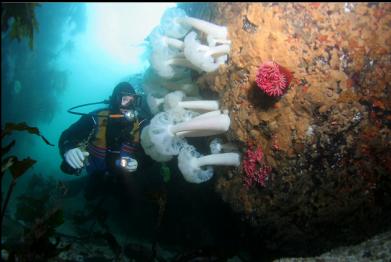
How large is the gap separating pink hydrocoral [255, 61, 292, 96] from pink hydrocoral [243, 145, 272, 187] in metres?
0.91

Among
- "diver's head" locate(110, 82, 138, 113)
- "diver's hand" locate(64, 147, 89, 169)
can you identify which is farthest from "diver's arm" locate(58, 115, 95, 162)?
"diver's head" locate(110, 82, 138, 113)

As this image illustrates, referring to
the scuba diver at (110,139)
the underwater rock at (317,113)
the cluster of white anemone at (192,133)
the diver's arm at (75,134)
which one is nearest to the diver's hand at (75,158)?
the scuba diver at (110,139)

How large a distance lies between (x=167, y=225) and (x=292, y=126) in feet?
17.5

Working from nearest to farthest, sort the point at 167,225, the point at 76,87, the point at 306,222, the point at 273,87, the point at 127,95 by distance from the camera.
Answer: the point at 273,87 → the point at 306,222 → the point at 127,95 → the point at 167,225 → the point at 76,87

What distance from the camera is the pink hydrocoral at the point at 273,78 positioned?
139 inches

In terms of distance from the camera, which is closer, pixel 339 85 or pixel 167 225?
pixel 339 85

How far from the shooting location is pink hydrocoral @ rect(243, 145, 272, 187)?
4.15 meters

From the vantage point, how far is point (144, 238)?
26.9 ft

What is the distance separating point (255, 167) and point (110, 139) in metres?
3.43

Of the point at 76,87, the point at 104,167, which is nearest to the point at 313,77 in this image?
the point at 104,167

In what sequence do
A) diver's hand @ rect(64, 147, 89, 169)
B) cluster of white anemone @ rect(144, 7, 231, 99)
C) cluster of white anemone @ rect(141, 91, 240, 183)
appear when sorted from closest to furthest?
cluster of white anemone @ rect(144, 7, 231, 99) → cluster of white anemone @ rect(141, 91, 240, 183) → diver's hand @ rect(64, 147, 89, 169)

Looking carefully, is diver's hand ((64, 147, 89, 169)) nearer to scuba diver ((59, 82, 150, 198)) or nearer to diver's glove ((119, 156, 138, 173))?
scuba diver ((59, 82, 150, 198))

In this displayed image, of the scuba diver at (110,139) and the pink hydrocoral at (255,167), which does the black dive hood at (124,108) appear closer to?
the scuba diver at (110,139)

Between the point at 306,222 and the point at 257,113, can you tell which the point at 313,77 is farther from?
the point at 306,222
